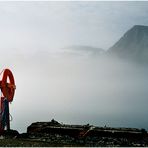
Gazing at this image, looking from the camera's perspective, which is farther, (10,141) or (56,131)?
(56,131)

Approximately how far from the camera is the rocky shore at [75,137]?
23534mm

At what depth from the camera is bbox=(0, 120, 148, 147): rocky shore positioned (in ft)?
77.2

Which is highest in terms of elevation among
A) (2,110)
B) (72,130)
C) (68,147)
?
(2,110)

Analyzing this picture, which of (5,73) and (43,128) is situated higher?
(5,73)

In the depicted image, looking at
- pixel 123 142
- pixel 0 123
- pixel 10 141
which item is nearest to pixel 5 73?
pixel 0 123

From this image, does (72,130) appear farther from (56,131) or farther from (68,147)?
(68,147)

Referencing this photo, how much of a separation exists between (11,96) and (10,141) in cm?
866

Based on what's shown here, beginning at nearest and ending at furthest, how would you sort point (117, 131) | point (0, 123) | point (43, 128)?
point (117, 131) → point (43, 128) → point (0, 123)

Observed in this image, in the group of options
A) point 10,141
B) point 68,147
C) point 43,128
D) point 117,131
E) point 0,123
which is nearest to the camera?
point 68,147

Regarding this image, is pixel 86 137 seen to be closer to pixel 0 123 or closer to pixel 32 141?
pixel 32 141

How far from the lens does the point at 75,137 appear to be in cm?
2655

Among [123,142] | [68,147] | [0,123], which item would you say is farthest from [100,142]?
[0,123]

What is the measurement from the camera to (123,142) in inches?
968

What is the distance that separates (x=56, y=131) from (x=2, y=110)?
20.8 feet
